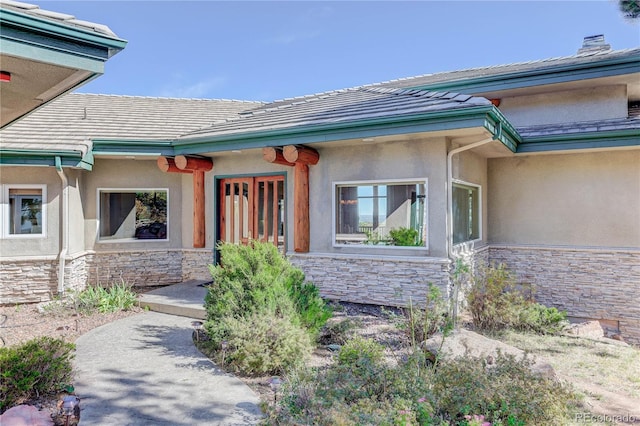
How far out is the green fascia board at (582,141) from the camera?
7828 mm

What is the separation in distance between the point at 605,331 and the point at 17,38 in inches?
427

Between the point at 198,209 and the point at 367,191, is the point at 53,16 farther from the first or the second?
the point at 198,209

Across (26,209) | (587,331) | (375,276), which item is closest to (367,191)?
(375,276)

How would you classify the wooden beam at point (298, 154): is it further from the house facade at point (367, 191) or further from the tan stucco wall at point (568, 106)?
the tan stucco wall at point (568, 106)

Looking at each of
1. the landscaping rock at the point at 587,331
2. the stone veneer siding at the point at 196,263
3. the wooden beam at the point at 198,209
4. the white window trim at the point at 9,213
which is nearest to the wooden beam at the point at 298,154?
the wooden beam at the point at 198,209

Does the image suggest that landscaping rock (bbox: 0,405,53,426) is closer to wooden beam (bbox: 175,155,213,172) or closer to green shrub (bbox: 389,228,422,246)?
green shrub (bbox: 389,228,422,246)

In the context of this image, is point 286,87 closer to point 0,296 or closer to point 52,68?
point 0,296

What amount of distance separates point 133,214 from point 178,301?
A: 3381 mm

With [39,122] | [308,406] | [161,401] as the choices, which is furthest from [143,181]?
[308,406]

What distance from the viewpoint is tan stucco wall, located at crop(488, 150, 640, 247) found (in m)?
8.57

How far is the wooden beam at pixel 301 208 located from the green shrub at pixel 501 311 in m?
3.49

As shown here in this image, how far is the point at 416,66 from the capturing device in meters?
19.2

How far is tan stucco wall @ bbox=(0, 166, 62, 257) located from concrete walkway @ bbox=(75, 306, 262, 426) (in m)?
3.37

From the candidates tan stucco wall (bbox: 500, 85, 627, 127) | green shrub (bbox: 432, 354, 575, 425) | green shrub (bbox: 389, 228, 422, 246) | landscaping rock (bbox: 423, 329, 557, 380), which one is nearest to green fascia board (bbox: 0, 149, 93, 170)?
green shrub (bbox: 389, 228, 422, 246)
